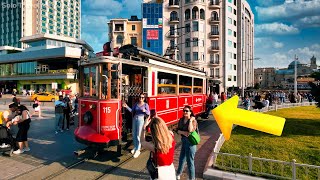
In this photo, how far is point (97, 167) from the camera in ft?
21.6

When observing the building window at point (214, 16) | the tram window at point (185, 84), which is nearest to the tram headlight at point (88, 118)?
the tram window at point (185, 84)

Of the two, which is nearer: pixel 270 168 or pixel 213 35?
pixel 270 168

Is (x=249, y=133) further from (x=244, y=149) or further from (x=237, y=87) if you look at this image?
(x=237, y=87)

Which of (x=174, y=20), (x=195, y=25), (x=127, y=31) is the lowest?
(x=195, y=25)

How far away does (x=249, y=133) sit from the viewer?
32.5ft

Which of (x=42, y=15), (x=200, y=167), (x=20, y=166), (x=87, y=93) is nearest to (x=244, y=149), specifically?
(x=200, y=167)

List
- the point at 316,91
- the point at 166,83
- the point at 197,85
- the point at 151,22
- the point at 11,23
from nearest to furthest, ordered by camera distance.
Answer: the point at 166,83
the point at 316,91
the point at 197,85
the point at 151,22
the point at 11,23

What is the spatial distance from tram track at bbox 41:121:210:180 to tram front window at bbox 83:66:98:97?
202cm

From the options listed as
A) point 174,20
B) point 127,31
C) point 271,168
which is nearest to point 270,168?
point 271,168

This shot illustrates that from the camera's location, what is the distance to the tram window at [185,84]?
35.4 ft

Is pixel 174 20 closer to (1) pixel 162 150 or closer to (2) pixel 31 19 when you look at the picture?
(1) pixel 162 150

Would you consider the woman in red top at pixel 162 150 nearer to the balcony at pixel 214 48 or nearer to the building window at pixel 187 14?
the balcony at pixel 214 48
